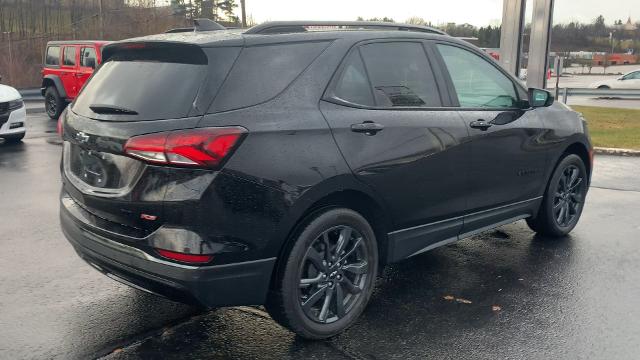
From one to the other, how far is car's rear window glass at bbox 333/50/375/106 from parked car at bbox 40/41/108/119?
42.0ft

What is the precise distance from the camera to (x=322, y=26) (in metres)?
3.76

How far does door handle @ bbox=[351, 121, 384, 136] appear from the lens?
3.39m

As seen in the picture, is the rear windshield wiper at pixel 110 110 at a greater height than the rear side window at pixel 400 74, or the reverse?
the rear side window at pixel 400 74

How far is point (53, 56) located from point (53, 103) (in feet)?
4.39

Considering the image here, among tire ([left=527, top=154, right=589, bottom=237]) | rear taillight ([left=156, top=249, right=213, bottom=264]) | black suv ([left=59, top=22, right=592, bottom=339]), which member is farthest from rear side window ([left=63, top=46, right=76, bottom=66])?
rear taillight ([left=156, top=249, right=213, bottom=264])

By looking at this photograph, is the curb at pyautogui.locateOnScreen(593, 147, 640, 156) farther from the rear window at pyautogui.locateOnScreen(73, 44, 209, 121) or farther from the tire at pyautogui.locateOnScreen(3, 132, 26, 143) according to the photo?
the tire at pyautogui.locateOnScreen(3, 132, 26, 143)

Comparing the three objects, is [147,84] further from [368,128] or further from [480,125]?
[480,125]

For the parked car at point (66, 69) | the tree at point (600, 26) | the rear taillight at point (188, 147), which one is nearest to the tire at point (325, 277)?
the rear taillight at point (188, 147)

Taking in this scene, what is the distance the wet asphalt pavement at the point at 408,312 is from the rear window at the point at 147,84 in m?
1.28

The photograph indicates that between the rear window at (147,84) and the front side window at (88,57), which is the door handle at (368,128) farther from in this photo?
the front side window at (88,57)

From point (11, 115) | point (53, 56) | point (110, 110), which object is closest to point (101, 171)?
point (110, 110)

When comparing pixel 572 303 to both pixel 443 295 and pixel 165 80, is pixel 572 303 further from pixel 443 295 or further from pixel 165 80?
pixel 165 80

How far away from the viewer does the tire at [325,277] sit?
3182 millimetres

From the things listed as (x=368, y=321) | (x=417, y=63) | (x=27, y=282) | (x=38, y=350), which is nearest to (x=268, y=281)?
(x=368, y=321)
